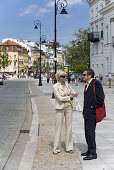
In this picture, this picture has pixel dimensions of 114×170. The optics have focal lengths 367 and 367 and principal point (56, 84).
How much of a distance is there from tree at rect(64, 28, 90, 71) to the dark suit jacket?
242 feet

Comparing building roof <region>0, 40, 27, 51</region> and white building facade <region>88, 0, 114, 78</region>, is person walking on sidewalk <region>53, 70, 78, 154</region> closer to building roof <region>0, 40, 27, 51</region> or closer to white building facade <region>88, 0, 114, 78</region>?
white building facade <region>88, 0, 114, 78</region>

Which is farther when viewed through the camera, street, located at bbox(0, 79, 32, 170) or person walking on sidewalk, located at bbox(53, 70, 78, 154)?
person walking on sidewalk, located at bbox(53, 70, 78, 154)

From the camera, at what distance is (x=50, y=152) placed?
732 centimetres

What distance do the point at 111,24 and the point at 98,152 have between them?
42.3 meters

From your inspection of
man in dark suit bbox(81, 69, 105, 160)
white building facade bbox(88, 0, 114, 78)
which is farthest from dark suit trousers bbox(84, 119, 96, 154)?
white building facade bbox(88, 0, 114, 78)

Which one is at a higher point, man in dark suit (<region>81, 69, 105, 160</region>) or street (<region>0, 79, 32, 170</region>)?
man in dark suit (<region>81, 69, 105, 160</region>)

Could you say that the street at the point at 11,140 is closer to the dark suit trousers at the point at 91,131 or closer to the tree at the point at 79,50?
the dark suit trousers at the point at 91,131

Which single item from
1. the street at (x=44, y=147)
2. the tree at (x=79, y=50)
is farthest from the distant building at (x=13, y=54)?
the street at (x=44, y=147)

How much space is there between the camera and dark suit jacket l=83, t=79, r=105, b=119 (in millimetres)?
6484

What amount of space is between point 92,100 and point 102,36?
158 feet

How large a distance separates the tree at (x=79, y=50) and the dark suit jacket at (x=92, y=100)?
242 ft

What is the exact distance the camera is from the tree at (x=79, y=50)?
8062 cm

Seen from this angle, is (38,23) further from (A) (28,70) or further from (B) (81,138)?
(A) (28,70)

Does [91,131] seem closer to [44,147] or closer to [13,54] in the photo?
[44,147]
